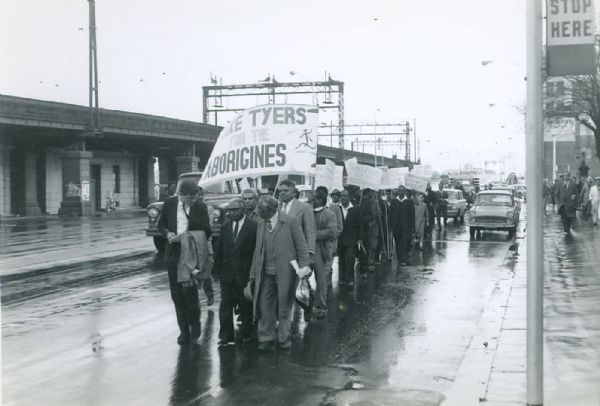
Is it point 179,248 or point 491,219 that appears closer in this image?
point 179,248

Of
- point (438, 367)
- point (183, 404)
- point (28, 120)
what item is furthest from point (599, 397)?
point (28, 120)

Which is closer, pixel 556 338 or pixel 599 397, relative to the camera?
pixel 599 397

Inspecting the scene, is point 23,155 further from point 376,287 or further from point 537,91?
point 537,91

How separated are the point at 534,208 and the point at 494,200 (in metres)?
20.8

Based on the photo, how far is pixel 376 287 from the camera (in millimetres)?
12672

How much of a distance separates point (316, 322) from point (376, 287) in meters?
3.31

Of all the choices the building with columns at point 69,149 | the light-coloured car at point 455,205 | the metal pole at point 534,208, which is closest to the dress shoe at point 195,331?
the metal pole at point 534,208

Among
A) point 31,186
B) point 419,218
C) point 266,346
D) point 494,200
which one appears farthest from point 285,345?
point 31,186

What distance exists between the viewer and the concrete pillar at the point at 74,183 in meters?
40.8

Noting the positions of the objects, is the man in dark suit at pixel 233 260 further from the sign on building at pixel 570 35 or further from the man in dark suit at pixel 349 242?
the man in dark suit at pixel 349 242

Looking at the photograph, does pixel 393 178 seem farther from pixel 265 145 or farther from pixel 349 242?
pixel 265 145

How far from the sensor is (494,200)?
1013 inches

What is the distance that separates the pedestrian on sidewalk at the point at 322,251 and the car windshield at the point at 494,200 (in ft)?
51.7

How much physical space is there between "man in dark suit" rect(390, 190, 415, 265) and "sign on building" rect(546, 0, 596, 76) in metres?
11.1
